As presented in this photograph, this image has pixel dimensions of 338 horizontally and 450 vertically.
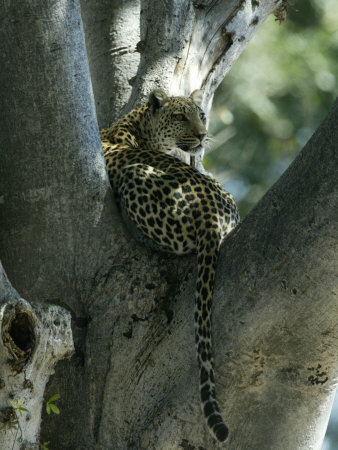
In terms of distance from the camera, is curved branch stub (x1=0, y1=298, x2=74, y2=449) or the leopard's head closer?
curved branch stub (x1=0, y1=298, x2=74, y2=449)

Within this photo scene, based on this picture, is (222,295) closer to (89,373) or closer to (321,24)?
(89,373)

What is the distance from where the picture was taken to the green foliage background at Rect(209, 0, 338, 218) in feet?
49.8

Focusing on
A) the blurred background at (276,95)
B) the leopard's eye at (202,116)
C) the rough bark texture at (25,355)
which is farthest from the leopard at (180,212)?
the blurred background at (276,95)

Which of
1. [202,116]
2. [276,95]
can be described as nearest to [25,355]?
[202,116]

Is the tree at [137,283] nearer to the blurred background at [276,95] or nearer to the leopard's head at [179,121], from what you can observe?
the leopard's head at [179,121]

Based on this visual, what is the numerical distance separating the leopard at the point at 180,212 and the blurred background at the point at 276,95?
9147 mm

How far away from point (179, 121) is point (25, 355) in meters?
3.39

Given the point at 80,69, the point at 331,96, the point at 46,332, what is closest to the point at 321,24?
the point at 331,96

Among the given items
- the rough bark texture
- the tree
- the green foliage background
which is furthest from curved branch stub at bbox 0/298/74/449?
the green foliage background

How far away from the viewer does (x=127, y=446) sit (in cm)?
438

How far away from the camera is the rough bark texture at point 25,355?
140 inches

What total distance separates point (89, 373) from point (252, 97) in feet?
37.5

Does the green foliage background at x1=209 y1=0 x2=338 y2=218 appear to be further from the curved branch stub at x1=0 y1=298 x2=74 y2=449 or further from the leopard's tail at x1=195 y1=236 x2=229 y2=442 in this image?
the curved branch stub at x1=0 y1=298 x2=74 y2=449

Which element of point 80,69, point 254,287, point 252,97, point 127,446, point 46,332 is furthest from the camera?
point 252,97
